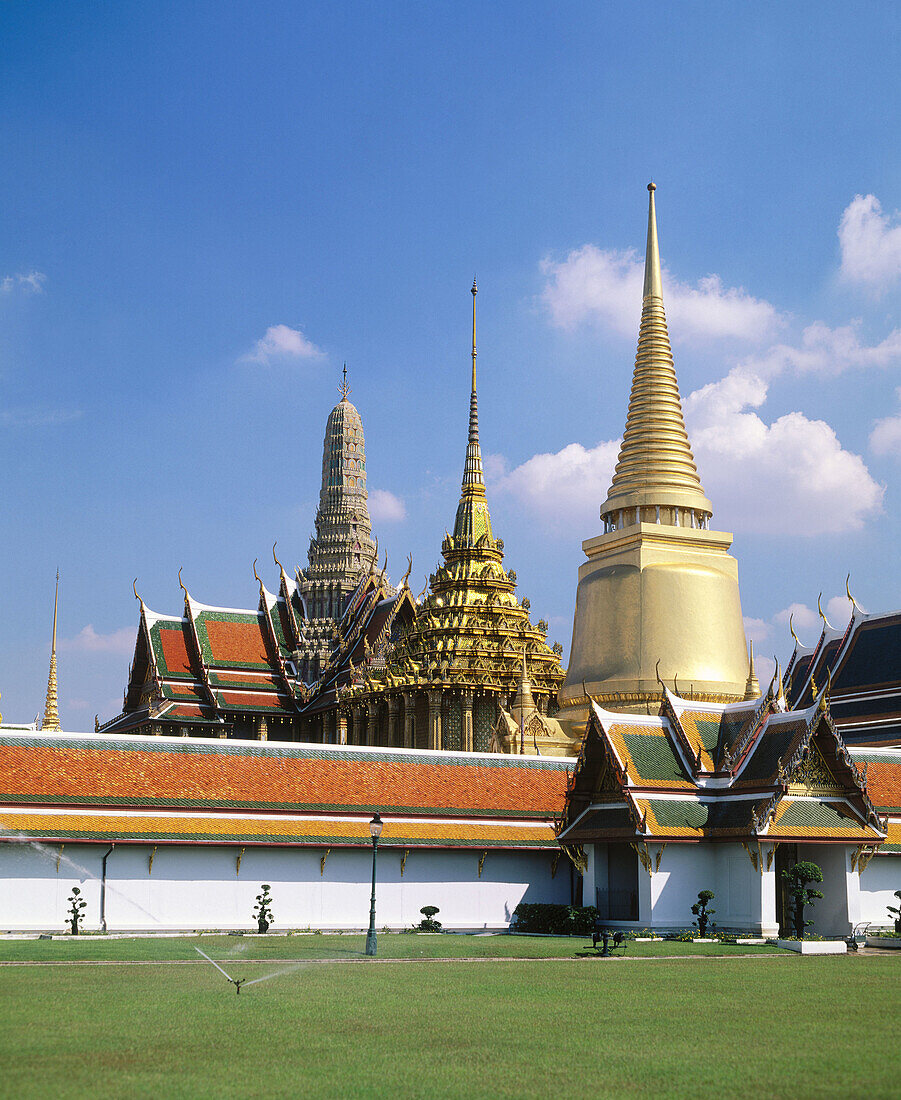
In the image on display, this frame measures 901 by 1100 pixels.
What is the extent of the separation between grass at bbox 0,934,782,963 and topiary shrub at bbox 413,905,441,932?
2821mm

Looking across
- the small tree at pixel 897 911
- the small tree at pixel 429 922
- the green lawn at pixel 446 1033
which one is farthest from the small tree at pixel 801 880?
the small tree at pixel 429 922

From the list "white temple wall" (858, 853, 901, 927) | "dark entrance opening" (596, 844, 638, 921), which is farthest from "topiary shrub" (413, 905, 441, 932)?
"white temple wall" (858, 853, 901, 927)

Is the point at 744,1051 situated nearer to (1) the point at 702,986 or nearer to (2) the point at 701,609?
(1) the point at 702,986

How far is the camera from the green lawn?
10188 mm

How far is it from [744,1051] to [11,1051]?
20.5ft

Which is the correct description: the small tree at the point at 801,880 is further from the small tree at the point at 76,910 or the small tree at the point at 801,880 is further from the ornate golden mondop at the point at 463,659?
the ornate golden mondop at the point at 463,659

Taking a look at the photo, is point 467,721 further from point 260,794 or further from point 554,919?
point 554,919

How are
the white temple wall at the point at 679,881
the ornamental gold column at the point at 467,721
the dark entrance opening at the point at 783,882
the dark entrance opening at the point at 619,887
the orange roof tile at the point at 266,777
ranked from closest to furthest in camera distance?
the white temple wall at the point at 679,881
the dark entrance opening at the point at 783,882
the orange roof tile at the point at 266,777
the dark entrance opening at the point at 619,887
the ornamental gold column at the point at 467,721

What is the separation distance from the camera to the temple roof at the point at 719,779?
92.4 ft

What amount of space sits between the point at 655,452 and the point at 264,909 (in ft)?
80.7

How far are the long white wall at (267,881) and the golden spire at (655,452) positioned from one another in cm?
1772

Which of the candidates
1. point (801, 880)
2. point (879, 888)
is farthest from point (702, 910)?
point (879, 888)

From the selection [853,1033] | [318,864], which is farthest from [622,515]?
[853,1033]

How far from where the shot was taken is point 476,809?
32844 mm
